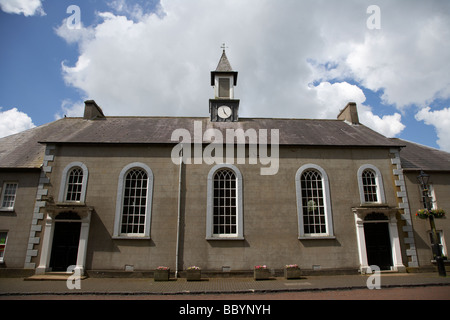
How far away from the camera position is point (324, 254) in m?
15.3

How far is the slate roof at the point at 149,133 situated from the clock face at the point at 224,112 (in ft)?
3.37

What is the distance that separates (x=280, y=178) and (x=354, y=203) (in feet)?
15.8

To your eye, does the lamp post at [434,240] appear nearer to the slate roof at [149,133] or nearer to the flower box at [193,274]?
the slate roof at [149,133]

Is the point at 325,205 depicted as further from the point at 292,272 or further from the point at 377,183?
the point at 292,272

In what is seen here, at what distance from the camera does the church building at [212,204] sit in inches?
588

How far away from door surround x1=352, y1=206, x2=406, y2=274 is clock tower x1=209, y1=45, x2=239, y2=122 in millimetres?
11215

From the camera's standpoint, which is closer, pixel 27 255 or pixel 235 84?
pixel 27 255

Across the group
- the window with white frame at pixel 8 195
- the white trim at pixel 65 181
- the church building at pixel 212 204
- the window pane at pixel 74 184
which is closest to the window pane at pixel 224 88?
the church building at pixel 212 204

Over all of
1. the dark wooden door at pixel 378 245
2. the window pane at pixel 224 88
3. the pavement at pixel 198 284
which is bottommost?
the pavement at pixel 198 284

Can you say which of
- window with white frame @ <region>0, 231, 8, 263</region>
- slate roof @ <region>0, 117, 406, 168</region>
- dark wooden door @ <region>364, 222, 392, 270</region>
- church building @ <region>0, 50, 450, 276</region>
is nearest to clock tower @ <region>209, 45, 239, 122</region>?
slate roof @ <region>0, 117, 406, 168</region>

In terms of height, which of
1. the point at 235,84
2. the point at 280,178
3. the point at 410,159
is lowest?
the point at 280,178

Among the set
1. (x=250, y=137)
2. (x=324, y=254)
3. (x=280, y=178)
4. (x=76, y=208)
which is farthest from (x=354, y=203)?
(x=76, y=208)

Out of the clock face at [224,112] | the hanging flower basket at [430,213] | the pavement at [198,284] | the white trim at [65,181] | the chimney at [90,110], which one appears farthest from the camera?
the clock face at [224,112]
